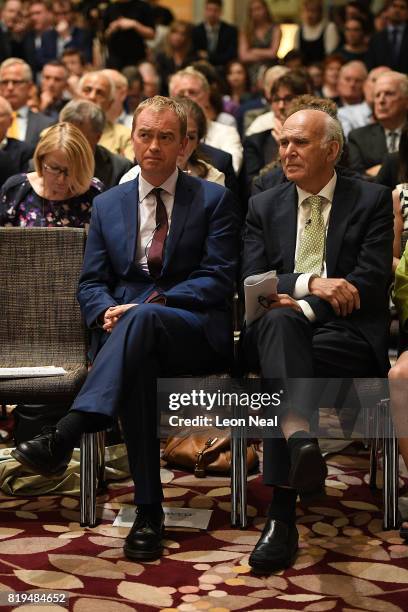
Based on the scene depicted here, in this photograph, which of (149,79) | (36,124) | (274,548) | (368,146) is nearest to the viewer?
(274,548)

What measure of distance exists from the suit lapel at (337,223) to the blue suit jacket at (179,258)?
13.2 inches

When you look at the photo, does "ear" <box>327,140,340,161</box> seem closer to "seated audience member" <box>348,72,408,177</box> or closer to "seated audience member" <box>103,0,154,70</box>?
"seated audience member" <box>348,72,408,177</box>

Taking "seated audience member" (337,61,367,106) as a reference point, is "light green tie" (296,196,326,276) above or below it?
below

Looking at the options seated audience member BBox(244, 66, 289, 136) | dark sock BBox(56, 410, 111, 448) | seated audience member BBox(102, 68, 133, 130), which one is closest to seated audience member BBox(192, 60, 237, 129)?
seated audience member BBox(244, 66, 289, 136)

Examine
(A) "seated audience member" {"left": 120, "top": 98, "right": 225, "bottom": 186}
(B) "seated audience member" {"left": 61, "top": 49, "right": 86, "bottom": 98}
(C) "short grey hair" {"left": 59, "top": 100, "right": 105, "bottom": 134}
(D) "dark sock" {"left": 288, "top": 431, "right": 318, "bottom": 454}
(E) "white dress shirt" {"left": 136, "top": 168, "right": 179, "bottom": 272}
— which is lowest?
(D) "dark sock" {"left": 288, "top": 431, "right": 318, "bottom": 454}

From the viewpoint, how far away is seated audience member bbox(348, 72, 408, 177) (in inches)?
230

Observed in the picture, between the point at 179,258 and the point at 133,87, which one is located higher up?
the point at 133,87

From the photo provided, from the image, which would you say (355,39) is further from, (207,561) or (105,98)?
(207,561)

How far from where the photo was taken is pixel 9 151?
538 cm

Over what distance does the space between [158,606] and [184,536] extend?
1.81ft

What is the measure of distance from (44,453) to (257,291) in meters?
0.83

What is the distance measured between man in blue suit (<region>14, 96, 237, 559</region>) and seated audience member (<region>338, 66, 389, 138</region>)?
3.42 metres

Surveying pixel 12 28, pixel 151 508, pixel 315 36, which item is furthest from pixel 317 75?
pixel 151 508

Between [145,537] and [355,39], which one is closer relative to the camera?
[145,537]
